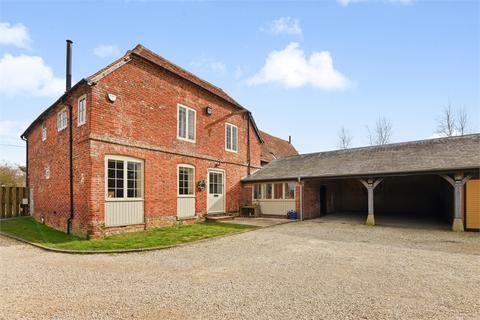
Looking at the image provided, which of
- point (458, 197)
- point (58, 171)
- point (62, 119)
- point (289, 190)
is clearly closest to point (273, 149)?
point (289, 190)

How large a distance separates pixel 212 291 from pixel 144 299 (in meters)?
1.06

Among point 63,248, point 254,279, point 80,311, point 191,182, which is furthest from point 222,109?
point 80,311

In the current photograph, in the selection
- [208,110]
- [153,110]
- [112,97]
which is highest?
[208,110]

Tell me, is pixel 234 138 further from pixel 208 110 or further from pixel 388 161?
pixel 388 161

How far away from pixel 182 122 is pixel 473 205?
41.8ft

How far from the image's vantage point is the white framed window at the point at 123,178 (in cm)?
1010

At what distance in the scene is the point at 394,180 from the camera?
19859 mm

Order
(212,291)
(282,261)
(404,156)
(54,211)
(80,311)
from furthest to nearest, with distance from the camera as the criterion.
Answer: (404,156) < (54,211) < (282,261) < (212,291) < (80,311)

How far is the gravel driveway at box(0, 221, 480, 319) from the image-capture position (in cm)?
390

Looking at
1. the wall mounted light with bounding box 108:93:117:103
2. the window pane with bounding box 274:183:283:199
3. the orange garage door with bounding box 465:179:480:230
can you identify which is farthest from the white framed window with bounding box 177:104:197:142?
the orange garage door with bounding box 465:179:480:230

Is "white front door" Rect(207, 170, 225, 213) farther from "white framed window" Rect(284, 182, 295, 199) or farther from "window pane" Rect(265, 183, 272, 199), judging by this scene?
"white framed window" Rect(284, 182, 295, 199)

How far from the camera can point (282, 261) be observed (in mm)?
6578

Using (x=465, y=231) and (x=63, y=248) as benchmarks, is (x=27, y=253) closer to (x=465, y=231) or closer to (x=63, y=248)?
(x=63, y=248)

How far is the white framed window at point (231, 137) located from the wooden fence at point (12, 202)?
12.6 meters
